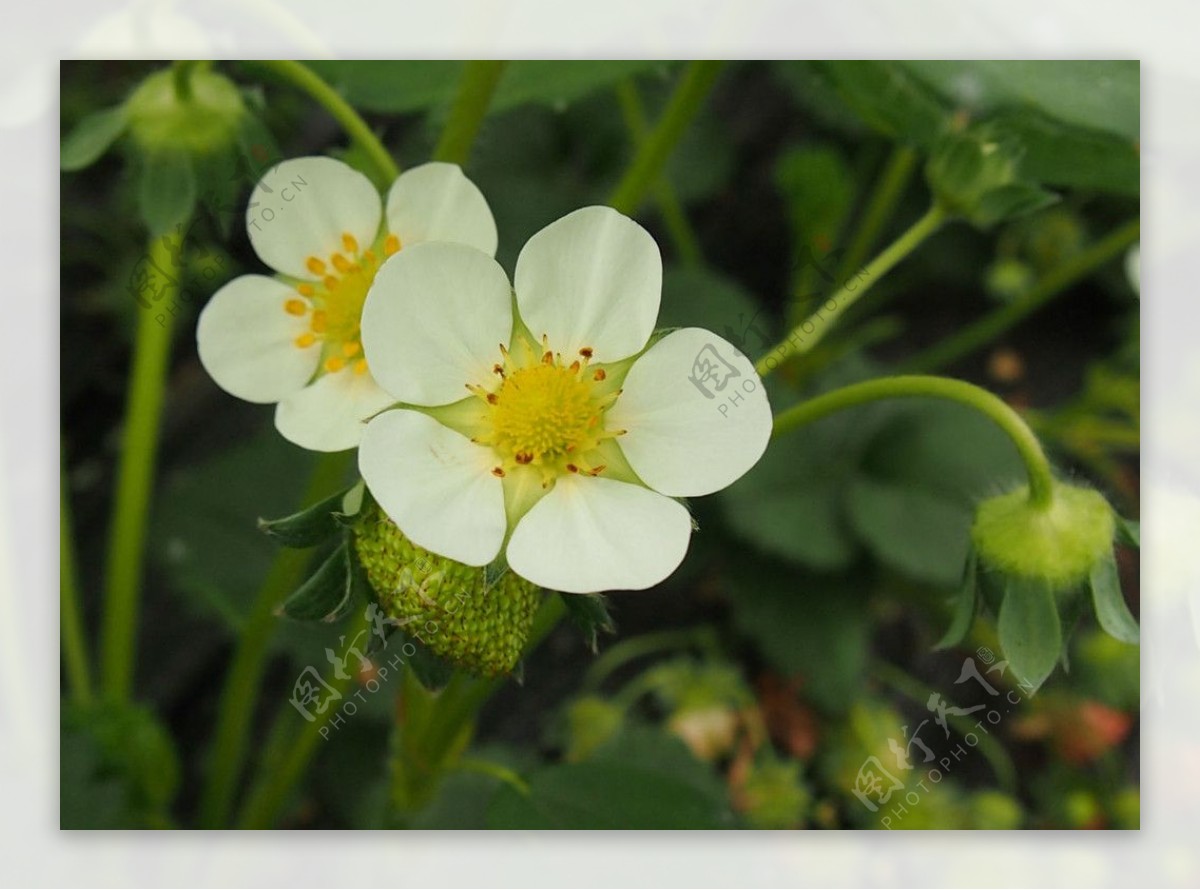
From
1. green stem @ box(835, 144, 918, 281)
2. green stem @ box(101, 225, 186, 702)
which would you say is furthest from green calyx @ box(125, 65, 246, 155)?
green stem @ box(835, 144, 918, 281)

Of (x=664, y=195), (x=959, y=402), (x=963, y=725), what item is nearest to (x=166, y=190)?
(x=959, y=402)

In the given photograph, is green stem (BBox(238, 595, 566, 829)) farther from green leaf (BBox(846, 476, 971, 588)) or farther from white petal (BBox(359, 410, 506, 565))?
green leaf (BBox(846, 476, 971, 588))

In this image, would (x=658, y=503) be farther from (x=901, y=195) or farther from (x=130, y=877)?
(x=901, y=195)

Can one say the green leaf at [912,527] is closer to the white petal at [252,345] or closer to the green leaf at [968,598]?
the green leaf at [968,598]

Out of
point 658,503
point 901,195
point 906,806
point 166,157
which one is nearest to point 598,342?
point 658,503

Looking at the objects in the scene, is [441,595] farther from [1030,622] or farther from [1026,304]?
[1026,304]

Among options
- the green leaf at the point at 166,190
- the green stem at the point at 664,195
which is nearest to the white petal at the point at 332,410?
the green leaf at the point at 166,190
